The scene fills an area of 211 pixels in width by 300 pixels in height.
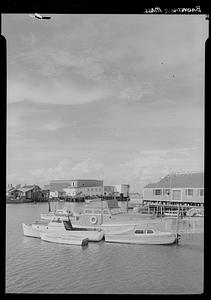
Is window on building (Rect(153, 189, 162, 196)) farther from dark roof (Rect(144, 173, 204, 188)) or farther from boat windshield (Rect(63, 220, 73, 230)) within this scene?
boat windshield (Rect(63, 220, 73, 230))

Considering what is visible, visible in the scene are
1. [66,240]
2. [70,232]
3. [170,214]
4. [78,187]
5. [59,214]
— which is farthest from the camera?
[170,214]

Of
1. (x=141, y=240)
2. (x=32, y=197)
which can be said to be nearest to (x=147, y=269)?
(x=141, y=240)

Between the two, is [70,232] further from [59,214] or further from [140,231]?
[140,231]

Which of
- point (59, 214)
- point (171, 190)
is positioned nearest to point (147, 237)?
point (171, 190)

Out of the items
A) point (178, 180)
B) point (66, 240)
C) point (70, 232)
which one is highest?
point (178, 180)

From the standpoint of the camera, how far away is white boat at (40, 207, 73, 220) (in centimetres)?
613

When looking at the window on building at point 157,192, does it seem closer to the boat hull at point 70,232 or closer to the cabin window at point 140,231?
the cabin window at point 140,231

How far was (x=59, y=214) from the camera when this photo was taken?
6285mm

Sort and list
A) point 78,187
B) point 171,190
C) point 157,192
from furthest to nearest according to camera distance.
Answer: point 157,192, point 171,190, point 78,187

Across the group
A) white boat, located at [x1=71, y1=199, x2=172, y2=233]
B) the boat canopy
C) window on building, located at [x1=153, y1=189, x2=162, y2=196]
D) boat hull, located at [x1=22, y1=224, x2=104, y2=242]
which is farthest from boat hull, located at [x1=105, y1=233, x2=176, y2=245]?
window on building, located at [x1=153, y1=189, x2=162, y2=196]

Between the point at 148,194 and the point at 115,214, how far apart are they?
2.68 ft

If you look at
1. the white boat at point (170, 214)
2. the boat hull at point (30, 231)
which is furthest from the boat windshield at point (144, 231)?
the boat hull at point (30, 231)

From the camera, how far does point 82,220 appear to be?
6176mm
